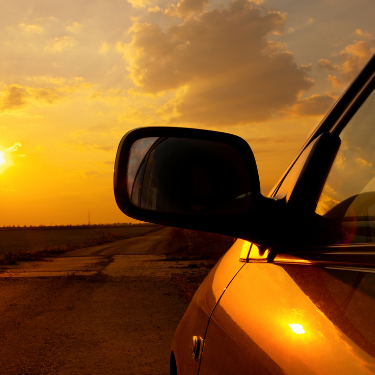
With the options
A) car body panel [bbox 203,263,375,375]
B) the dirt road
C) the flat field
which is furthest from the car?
the flat field

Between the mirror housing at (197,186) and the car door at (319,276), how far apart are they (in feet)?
0.36

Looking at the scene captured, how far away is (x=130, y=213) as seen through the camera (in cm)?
153

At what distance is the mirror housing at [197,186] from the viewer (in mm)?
1332

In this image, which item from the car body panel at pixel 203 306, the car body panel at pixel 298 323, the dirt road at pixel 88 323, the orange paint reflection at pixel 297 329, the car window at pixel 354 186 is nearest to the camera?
the car body panel at pixel 298 323

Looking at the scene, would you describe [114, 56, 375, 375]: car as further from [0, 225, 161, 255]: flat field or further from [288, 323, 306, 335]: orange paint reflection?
[0, 225, 161, 255]: flat field

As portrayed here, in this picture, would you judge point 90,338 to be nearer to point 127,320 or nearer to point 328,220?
point 127,320

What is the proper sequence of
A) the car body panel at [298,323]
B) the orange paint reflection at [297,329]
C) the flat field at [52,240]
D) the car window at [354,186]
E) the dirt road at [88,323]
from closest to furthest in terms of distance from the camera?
the car body panel at [298,323] < the orange paint reflection at [297,329] < the car window at [354,186] < the dirt road at [88,323] < the flat field at [52,240]

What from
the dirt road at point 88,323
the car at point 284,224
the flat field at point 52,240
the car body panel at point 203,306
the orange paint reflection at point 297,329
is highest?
the car at point 284,224

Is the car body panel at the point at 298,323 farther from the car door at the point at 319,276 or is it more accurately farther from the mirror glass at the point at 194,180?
the mirror glass at the point at 194,180

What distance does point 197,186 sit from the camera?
1.39 m

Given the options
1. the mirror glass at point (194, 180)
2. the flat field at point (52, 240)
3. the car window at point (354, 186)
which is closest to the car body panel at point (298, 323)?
the car window at point (354, 186)

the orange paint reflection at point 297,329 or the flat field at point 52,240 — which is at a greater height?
the orange paint reflection at point 297,329

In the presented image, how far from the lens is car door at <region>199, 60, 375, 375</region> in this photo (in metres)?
0.92

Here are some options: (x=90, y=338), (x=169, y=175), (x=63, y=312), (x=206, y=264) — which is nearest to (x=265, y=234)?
(x=169, y=175)
